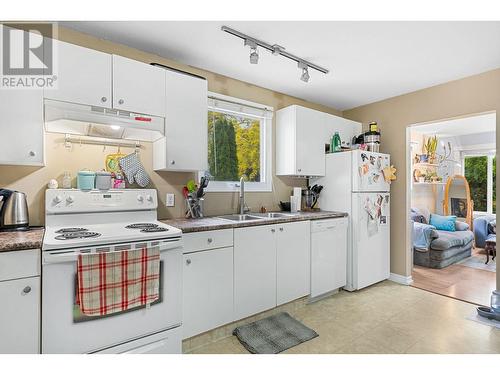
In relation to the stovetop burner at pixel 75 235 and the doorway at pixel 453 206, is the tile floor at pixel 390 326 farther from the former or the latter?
the stovetop burner at pixel 75 235

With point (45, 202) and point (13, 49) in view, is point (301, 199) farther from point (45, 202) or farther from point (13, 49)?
point (13, 49)

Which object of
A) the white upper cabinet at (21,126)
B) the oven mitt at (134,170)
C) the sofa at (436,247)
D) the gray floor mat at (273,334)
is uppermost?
the white upper cabinet at (21,126)

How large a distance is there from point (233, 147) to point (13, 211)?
6.60 ft

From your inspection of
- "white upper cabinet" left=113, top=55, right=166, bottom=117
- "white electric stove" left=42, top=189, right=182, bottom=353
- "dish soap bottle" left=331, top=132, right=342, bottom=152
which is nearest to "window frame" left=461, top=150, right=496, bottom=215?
"dish soap bottle" left=331, top=132, right=342, bottom=152

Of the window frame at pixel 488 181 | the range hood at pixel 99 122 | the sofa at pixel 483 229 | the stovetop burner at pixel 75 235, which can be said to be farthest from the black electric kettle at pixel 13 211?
A: the window frame at pixel 488 181

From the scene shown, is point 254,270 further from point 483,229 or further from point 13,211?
point 483,229

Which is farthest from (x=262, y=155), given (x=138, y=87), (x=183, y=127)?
(x=138, y=87)

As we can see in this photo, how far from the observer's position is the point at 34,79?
178 centimetres

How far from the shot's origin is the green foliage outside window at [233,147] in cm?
299

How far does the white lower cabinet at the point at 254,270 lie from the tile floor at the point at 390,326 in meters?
0.32

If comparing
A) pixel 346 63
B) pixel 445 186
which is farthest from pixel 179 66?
pixel 445 186

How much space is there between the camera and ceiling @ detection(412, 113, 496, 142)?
15.5 feet

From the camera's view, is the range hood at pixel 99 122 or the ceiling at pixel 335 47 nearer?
the range hood at pixel 99 122

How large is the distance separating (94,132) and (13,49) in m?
0.66
